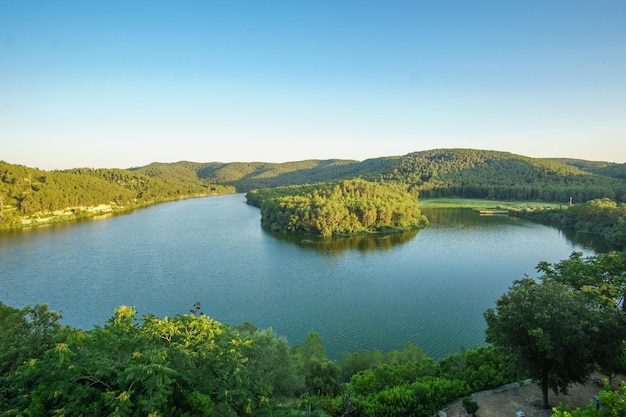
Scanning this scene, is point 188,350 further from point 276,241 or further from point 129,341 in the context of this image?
point 276,241

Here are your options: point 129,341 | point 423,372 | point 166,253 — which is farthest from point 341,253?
point 129,341

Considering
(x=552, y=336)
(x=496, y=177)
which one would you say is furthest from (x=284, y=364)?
(x=496, y=177)

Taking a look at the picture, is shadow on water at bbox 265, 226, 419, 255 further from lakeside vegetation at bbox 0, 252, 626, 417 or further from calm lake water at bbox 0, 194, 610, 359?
lakeside vegetation at bbox 0, 252, 626, 417

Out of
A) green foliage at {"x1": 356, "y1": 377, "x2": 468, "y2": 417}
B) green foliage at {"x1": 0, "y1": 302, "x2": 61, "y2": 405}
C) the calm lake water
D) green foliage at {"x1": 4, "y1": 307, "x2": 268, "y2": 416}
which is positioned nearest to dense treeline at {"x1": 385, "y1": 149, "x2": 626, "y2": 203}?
the calm lake water

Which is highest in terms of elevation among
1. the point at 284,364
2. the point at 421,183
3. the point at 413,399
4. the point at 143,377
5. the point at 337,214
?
the point at 421,183

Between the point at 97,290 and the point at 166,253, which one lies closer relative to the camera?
the point at 97,290

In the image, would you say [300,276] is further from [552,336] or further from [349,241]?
[552,336]
